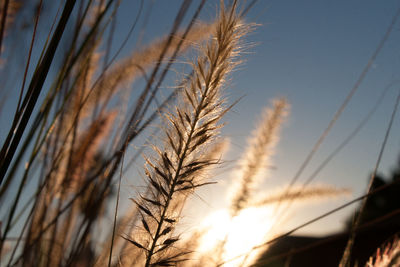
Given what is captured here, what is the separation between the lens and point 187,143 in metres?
0.59

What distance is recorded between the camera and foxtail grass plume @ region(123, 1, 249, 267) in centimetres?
58

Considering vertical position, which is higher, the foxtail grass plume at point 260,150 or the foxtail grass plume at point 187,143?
the foxtail grass plume at point 260,150

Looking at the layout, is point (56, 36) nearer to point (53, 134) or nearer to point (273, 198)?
point (53, 134)

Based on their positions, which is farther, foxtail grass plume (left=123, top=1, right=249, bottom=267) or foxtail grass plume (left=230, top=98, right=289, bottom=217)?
foxtail grass plume (left=230, top=98, right=289, bottom=217)

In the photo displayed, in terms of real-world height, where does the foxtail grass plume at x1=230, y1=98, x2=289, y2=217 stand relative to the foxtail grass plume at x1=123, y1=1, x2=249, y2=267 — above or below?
above

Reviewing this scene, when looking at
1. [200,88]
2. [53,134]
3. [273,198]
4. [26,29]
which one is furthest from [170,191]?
[273,198]

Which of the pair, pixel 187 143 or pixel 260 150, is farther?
pixel 260 150

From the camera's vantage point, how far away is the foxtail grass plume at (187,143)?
58 cm

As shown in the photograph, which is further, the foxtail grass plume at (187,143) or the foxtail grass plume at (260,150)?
the foxtail grass plume at (260,150)

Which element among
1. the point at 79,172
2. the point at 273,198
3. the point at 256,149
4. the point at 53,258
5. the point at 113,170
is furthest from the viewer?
the point at 256,149

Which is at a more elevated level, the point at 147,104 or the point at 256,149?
the point at 256,149

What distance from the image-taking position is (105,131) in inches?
55.0

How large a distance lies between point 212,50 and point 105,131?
35.9 inches

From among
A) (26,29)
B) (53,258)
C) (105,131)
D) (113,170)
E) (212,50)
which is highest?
(26,29)
